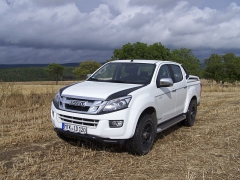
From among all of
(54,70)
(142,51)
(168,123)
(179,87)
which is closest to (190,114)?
(179,87)

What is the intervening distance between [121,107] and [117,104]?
9 centimetres

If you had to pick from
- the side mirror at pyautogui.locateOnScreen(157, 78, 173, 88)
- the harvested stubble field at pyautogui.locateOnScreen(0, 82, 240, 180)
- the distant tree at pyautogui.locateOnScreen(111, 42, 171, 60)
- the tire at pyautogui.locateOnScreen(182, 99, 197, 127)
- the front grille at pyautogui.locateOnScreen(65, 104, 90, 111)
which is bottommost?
the harvested stubble field at pyautogui.locateOnScreen(0, 82, 240, 180)

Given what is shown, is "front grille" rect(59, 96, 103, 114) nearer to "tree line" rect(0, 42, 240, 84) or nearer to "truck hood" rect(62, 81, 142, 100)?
"truck hood" rect(62, 81, 142, 100)

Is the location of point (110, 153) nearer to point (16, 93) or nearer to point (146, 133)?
point (146, 133)

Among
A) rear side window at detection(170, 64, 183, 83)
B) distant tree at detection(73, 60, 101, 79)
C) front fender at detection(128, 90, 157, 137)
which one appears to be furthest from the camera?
distant tree at detection(73, 60, 101, 79)

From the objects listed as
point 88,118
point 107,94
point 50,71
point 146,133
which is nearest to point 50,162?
point 88,118

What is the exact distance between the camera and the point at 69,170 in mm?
4379

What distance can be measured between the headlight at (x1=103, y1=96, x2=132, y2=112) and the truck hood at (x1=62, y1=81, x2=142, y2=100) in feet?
0.41

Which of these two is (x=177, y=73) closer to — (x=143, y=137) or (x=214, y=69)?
(x=143, y=137)

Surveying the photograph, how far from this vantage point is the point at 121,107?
4.78 meters

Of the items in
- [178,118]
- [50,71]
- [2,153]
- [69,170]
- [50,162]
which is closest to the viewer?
[69,170]

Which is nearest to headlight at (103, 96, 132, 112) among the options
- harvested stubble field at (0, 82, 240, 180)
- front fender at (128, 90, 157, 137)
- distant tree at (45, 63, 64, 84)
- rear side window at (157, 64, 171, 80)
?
front fender at (128, 90, 157, 137)

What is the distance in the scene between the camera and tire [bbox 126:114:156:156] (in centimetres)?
499

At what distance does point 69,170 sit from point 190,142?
3038mm
